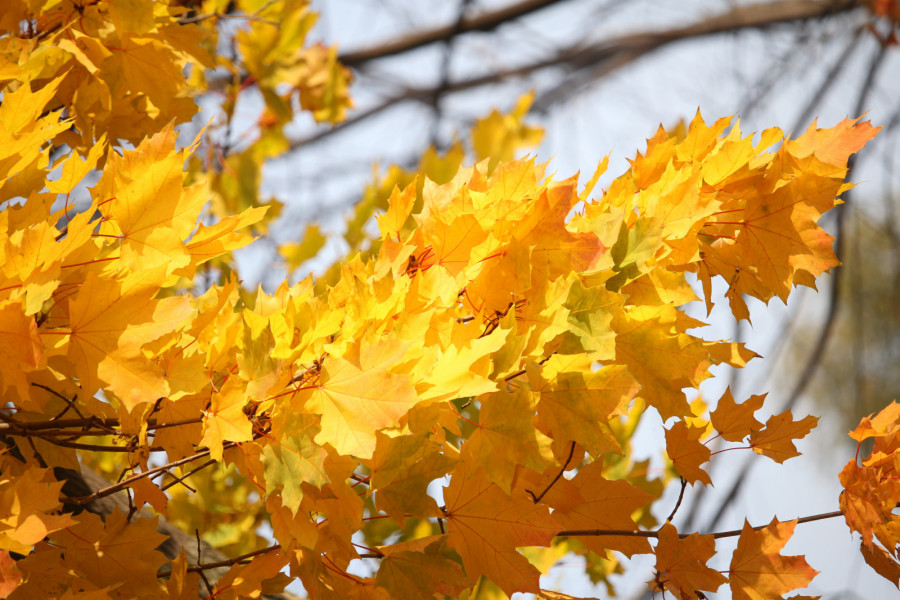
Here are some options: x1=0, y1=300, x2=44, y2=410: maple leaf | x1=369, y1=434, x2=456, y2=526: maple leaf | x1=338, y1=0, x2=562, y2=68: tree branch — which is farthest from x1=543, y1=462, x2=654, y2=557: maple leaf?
x1=338, y1=0, x2=562, y2=68: tree branch

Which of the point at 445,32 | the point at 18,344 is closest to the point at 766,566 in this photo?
the point at 18,344

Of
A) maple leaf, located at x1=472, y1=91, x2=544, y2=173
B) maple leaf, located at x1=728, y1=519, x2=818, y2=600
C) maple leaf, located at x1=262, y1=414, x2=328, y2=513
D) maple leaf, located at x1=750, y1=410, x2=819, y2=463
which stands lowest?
maple leaf, located at x1=472, y1=91, x2=544, y2=173

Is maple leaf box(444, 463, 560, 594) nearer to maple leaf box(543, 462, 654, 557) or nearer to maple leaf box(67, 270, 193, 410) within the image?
maple leaf box(543, 462, 654, 557)

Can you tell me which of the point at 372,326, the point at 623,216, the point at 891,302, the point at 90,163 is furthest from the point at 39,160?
the point at 891,302

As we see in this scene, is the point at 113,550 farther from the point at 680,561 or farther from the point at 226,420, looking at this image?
the point at 680,561

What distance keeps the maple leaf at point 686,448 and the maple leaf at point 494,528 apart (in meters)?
0.13

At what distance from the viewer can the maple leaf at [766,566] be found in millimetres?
475

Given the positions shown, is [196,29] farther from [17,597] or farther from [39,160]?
[17,597]

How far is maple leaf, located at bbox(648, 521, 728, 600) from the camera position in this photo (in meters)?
0.48

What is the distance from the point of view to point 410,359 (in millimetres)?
388

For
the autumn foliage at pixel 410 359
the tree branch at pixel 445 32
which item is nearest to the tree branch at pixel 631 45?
the tree branch at pixel 445 32

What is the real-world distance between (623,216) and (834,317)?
191 cm

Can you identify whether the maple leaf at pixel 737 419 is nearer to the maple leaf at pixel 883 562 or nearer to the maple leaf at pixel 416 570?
the maple leaf at pixel 883 562

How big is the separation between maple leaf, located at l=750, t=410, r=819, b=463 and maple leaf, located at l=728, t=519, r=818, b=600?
2.1 inches
